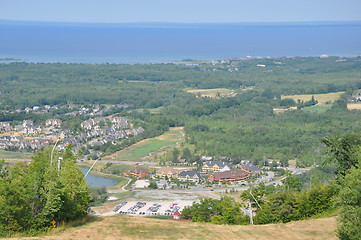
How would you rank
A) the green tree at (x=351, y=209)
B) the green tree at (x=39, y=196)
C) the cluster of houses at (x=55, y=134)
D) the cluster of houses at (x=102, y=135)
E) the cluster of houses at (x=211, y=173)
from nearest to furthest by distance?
the green tree at (x=351, y=209) → the green tree at (x=39, y=196) → the cluster of houses at (x=211, y=173) → the cluster of houses at (x=55, y=134) → the cluster of houses at (x=102, y=135)

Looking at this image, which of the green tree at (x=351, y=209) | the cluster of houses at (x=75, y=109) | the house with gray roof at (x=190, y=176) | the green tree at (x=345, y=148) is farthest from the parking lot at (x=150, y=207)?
the cluster of houses at (x=75, y=109)

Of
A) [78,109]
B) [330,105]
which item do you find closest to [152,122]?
[78,109]

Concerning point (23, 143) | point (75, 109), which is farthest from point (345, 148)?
point (75, 109)

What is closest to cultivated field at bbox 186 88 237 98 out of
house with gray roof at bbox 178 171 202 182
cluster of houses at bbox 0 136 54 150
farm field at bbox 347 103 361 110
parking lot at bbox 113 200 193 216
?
farm field at bbox 347 103 361 110

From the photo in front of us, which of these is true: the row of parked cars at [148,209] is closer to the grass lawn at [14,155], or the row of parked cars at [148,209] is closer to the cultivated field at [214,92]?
the grass lawn at [14,155]

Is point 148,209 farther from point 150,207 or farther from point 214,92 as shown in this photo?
point 214,92
